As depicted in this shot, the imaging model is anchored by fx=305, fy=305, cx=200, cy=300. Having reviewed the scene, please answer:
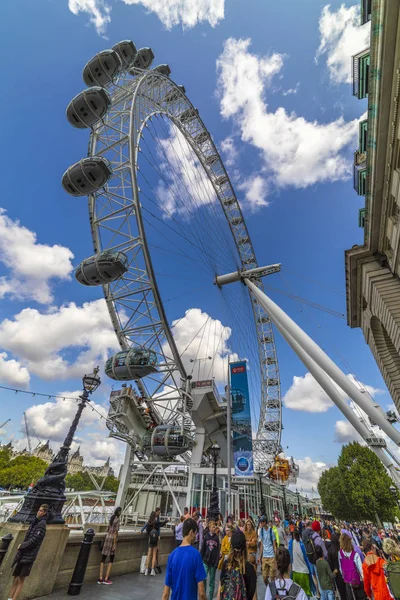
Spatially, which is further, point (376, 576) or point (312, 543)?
point (312, 543)

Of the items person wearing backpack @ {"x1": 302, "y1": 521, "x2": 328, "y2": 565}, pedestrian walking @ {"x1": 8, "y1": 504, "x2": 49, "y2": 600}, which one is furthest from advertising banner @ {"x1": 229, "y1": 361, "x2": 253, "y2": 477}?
pedestrian walking @ {"x1": 8, "y1": 504, "x2": 49, "y2": 600}

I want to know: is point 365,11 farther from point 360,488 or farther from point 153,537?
point 360,488

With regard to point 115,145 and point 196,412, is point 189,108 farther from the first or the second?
point 196,412

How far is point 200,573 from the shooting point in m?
4.06

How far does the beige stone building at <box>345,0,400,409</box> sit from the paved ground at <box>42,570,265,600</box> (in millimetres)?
12243

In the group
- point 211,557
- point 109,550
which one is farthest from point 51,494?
point 211,557

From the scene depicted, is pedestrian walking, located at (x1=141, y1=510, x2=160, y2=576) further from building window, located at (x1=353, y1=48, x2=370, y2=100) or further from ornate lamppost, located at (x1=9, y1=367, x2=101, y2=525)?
building window, located at (x1=353, y1=48, x2=370, y2=100)

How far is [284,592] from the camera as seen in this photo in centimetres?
466

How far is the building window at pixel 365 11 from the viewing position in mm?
12261

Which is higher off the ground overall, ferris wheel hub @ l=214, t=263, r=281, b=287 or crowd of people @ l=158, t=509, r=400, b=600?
ferris wheel hub @ l=214, t=263, r=281, b=287

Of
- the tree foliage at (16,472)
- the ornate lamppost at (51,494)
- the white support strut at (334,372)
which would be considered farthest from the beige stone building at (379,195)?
the tree foliage at (16,472)

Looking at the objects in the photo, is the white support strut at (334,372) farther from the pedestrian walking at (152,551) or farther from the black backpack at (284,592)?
the pedestrian walking at (152,551)

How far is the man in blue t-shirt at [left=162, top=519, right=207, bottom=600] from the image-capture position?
3945 mm

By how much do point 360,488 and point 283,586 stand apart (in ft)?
186
